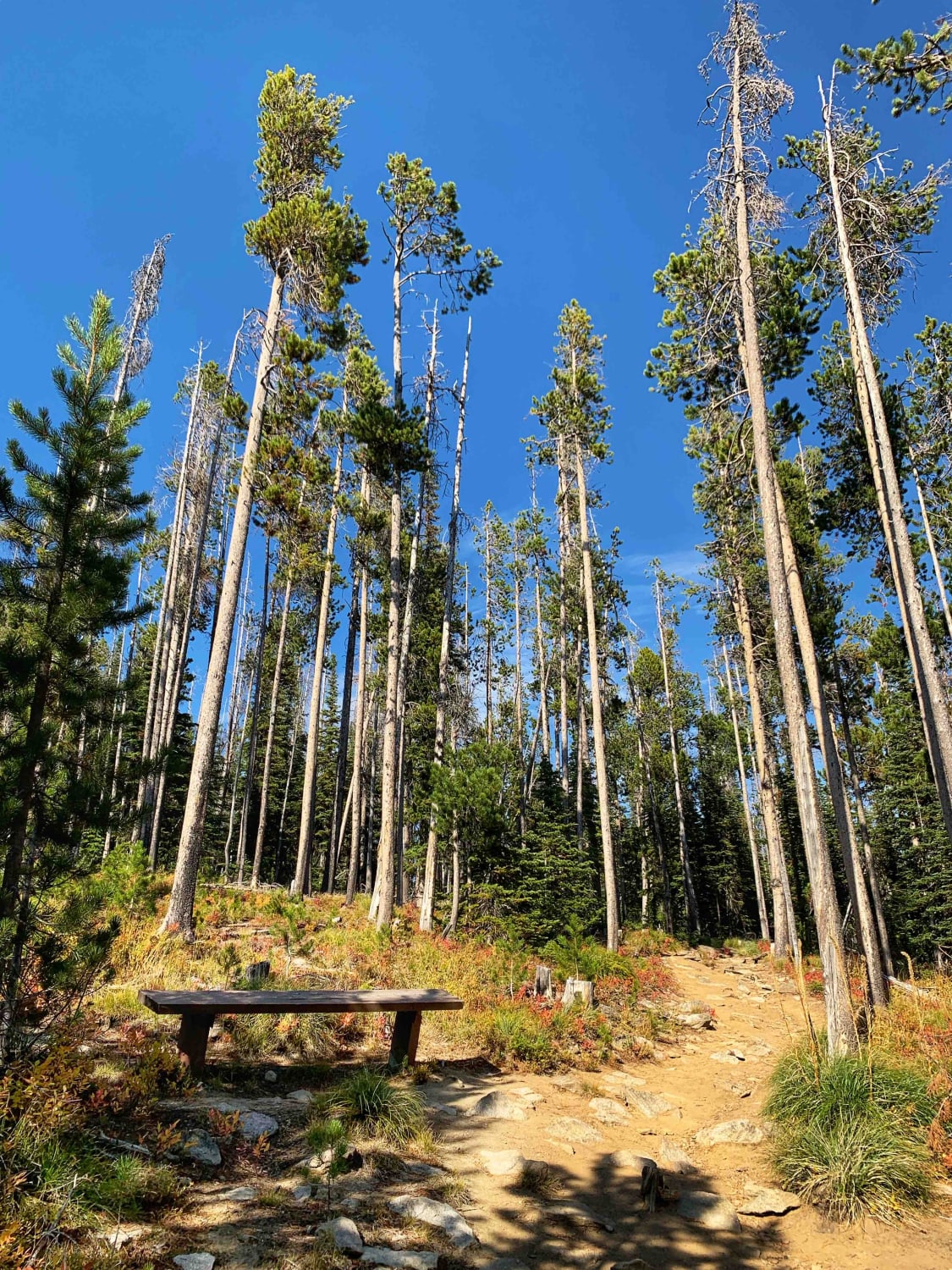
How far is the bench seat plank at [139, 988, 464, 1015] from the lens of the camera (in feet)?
16.2

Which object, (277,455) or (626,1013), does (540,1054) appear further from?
(277,455)

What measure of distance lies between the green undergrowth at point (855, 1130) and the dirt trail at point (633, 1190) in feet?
0.54

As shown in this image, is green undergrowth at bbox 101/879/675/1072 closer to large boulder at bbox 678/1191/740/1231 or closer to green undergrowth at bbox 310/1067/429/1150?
green undergrowth at bbox 310/1067/429/1150

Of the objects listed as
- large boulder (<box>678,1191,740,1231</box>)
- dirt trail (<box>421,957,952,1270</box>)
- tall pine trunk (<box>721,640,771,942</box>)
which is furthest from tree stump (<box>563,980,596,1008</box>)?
tall pine trunk (<box>721,640,771,942</box>)

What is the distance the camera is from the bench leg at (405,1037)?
6.05 m

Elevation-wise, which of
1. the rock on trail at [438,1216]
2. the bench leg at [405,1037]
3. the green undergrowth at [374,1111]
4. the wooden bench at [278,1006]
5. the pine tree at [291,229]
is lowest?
the rock on trail at [438,1216]

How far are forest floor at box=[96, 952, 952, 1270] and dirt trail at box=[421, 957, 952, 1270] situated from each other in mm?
13

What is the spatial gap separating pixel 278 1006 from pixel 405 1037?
1.59 m

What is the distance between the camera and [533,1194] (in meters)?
4.32

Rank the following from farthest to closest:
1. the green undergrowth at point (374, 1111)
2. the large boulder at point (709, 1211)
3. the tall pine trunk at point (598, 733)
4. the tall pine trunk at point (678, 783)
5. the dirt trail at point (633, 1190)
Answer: the tall pine trunk at point (678, 783) < the tall pine trunk at point (598, 733) < the green undergrowth at point (374, 1111) < the large boulder at point (709, 1211) < the dirt trail at point (633, 1190)

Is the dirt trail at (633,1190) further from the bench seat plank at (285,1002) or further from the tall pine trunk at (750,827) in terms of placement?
the tall pine trunk at (750,827)

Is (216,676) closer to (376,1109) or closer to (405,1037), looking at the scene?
(405,1037)

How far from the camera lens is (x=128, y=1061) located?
5023 millimetres

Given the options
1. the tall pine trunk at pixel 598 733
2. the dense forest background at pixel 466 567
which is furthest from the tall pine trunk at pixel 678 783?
the tall pine trunk at pixel 598 733
